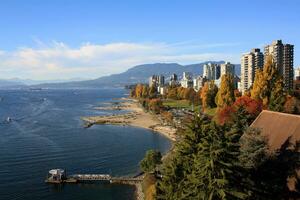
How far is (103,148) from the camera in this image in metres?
55.3

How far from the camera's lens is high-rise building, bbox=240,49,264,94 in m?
98.8

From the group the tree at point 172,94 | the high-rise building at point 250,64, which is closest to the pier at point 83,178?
the high-rise building at point 250,64

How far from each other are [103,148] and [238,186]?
38362 mm

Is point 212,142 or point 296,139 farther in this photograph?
point 296,139

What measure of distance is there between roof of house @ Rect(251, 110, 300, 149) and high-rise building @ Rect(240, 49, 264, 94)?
72.6 m

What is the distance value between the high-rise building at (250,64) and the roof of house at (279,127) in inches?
2859

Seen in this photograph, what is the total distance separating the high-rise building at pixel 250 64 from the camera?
324 feet

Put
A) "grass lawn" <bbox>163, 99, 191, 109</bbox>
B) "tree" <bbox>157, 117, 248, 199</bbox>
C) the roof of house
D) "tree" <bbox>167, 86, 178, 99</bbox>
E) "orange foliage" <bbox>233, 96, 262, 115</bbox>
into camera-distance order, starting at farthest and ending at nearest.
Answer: "tree" <bbox>167, 86, 178, 99</bbox> < "grass lawn" <bbox>163, 99, 191, 109</bbox> < "orange foliage" <bbox>233, 96, 262, 115</bbox> < the roof of house < "tree" <bbox>157, 117, 248, 199</bbox>

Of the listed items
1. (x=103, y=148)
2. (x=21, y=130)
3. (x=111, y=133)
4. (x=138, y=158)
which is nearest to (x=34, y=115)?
(x=21, y=130)

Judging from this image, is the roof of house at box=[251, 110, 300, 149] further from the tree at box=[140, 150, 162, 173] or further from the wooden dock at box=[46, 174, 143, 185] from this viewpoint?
the wooden dock at box=[46, 174, 143, 185]

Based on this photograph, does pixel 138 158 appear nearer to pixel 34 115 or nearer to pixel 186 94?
pixel 34 115

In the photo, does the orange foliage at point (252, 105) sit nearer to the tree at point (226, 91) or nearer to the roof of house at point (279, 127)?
the tree at point (226, 91)

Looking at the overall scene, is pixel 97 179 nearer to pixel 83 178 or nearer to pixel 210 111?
pixel 83 178

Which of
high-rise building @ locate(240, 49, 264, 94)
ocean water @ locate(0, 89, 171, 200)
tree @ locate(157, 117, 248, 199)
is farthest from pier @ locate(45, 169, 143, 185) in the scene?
high-rise building @ locate(240, 49, 264, 94)
